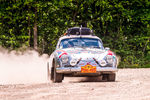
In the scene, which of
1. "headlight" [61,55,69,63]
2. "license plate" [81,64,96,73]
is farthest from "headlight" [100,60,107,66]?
"headlight" [61,55,69,63]

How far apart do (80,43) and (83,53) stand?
1.14 metres

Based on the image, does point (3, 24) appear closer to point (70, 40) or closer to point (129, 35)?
point (129, 35)

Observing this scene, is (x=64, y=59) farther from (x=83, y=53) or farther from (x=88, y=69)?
(x=88, y=69)

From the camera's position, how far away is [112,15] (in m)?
24.4

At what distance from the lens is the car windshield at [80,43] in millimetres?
11852

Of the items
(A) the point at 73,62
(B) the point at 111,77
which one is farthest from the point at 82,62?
(B) the point at 111,77

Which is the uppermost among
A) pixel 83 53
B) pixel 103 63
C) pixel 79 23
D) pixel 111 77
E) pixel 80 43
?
pixel 80 43

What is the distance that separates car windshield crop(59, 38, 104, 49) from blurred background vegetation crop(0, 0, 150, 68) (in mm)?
11003

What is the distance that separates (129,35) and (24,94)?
59.1 feet

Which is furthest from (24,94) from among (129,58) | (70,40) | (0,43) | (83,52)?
(129,58)

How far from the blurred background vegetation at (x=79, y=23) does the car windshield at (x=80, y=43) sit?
36.1 ft

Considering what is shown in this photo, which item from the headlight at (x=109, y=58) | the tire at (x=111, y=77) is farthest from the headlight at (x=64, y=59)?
the tire at (x=111, y=77)

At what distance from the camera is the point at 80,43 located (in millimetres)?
11953

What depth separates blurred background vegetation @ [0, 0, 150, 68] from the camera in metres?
22.9
